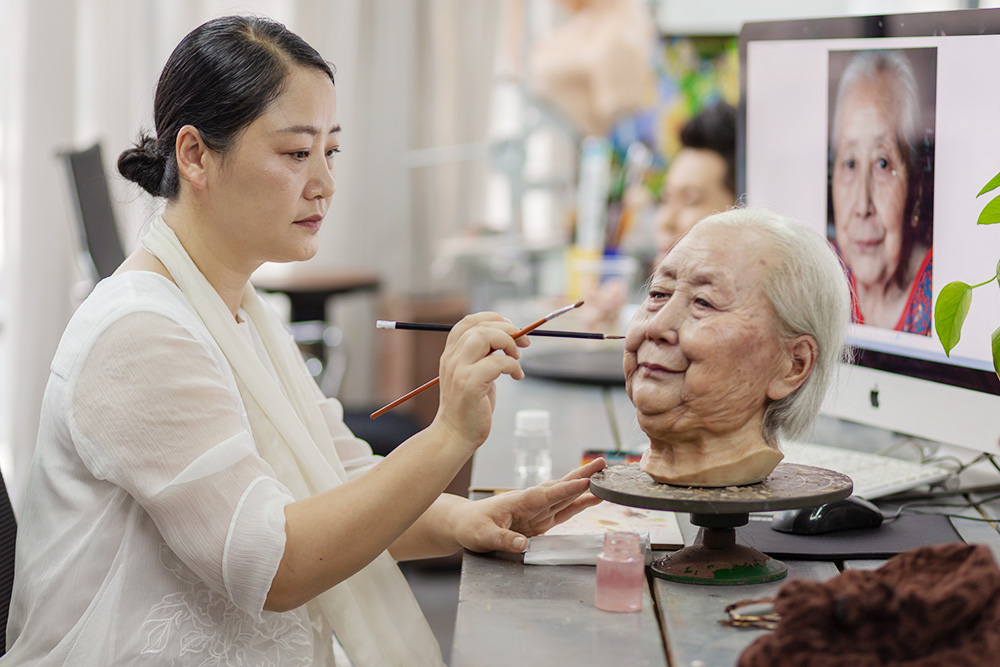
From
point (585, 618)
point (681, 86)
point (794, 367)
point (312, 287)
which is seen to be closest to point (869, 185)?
point (794, 367)

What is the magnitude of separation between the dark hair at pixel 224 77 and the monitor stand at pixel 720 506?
590 mm

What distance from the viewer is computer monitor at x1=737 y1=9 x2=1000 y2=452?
4.09 feet

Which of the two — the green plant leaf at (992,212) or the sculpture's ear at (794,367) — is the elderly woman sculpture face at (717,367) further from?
the green plant leaf at (992,212)

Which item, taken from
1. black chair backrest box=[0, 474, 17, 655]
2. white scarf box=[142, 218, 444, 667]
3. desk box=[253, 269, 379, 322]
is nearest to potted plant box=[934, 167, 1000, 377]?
white scarf box=[142, 218, 444, 667]

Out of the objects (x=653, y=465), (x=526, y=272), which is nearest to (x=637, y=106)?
(x=526, y=272)

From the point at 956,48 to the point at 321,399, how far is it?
961mm

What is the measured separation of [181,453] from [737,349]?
Answer: 1.90ft

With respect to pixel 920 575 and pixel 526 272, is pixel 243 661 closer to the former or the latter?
pixel 920 575

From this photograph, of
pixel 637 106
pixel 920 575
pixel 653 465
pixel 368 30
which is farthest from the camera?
pixel 368 30

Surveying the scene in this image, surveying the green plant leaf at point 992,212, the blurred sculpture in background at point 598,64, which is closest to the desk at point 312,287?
the blurred sculpture in background at point 598,64

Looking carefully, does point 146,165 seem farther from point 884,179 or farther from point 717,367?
point 884,179

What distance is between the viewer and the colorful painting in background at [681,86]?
331 cm

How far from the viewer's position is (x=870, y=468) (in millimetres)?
1400

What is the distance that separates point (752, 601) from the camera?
0.92m
